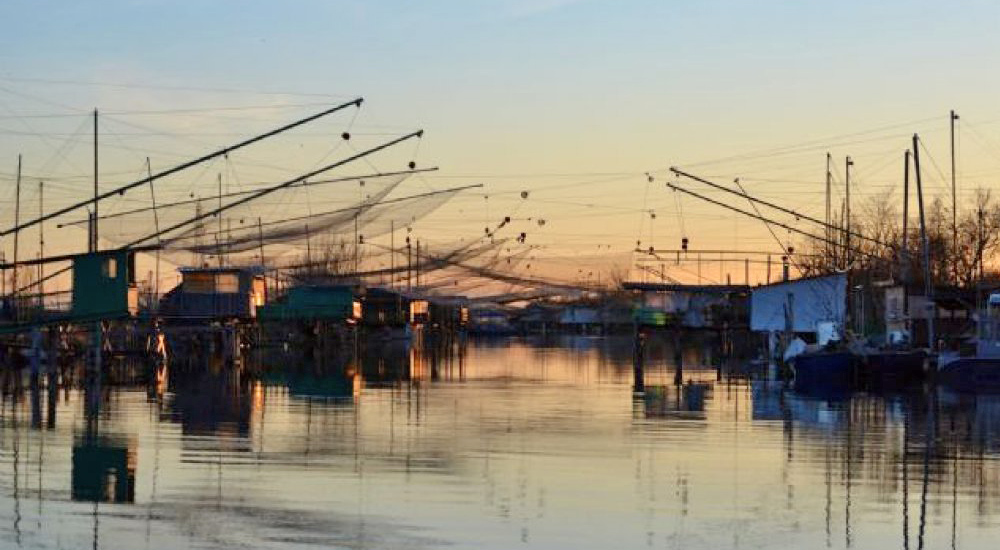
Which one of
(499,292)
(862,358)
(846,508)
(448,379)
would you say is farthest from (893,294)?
(499,292)

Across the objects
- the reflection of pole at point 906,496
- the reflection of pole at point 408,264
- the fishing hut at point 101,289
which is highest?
the reflection of pole at point 408,264

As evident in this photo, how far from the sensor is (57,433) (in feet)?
111

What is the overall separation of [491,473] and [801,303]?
66121 mm

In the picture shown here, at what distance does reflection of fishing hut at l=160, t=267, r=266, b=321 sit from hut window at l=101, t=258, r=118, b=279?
26.1 meters

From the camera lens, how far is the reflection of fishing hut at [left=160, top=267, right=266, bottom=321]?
282 feet

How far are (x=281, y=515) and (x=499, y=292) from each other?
533 feet

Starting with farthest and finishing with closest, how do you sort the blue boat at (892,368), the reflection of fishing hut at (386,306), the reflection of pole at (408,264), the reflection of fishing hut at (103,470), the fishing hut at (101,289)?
the reflection of fishing hut at (386,306) → the reflection of pole at (408,264) → the blue boat at (892,368) → the fishing hut at (101,289) → the reflection of fishing hut at (103,470)

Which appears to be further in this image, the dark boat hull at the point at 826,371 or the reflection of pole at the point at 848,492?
the dark boat hull at the point at 826,371

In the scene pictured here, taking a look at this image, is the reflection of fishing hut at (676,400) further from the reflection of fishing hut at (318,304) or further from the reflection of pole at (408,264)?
the reflection of pole at (408,264)

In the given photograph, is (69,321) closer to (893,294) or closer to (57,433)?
(57,433)

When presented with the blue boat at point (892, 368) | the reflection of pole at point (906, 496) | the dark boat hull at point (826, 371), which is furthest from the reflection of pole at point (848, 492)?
the blue boat at point (892, 368)

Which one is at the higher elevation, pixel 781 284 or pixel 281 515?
pixel 781 284

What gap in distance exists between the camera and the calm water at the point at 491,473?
20.4 metres

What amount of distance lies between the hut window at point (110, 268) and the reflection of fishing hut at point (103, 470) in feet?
87.5
